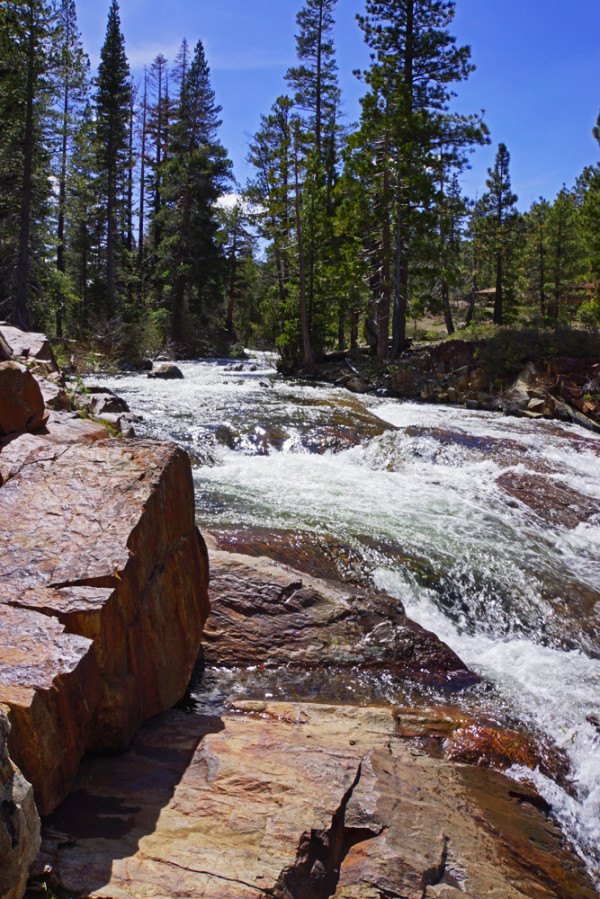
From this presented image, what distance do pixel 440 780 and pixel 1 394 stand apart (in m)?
4.94

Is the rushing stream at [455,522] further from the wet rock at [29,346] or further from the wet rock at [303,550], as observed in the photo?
the wet rock at [29,346]

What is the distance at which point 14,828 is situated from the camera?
1724mm

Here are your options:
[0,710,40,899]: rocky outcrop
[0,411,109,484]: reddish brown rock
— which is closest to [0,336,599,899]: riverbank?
[0,710,40,899]: rocky outcrop

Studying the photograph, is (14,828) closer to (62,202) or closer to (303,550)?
(303,550)

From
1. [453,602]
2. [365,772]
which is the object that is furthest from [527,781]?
[453,602]

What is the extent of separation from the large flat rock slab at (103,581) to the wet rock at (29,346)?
695cm

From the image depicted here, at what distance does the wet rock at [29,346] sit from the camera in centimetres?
1062

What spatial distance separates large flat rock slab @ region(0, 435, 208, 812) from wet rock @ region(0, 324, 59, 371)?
695 cm

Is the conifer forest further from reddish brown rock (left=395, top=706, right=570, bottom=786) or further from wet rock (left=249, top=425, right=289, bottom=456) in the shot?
reddish brown rock (left=395, top=706, right=570, bottom=786)

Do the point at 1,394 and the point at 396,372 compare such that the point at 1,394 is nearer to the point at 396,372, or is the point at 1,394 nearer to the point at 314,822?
the point at 314,822

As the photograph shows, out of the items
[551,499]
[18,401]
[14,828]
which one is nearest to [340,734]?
[14,828]

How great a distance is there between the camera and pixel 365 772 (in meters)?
3.28

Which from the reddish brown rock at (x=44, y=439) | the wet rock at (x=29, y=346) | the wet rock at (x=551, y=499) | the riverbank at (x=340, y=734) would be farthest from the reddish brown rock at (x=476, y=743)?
the wet rock at (x=29, y=346)

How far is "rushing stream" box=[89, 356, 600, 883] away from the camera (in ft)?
14.9
